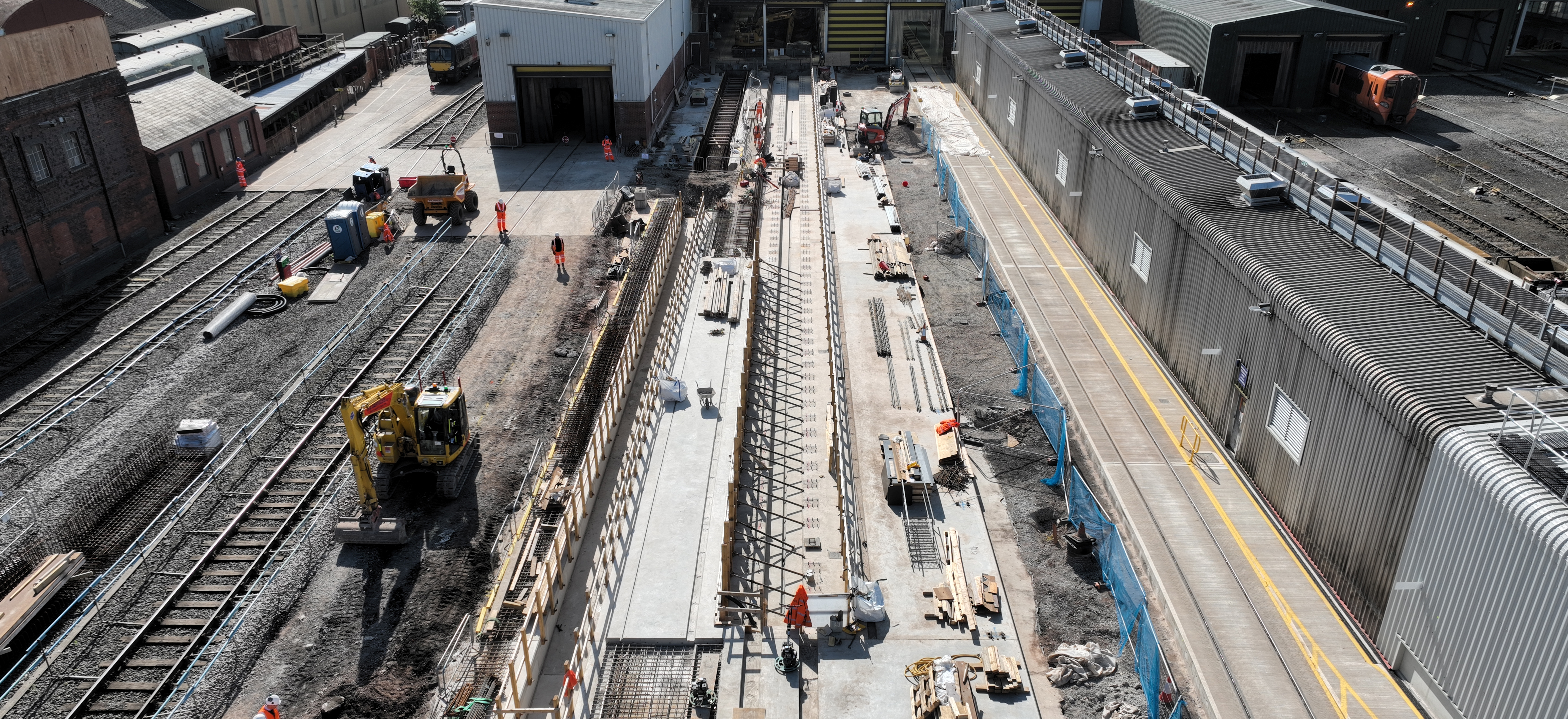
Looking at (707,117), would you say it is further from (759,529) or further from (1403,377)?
(1403,377)

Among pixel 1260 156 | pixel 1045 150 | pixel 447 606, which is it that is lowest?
pixel 447 606

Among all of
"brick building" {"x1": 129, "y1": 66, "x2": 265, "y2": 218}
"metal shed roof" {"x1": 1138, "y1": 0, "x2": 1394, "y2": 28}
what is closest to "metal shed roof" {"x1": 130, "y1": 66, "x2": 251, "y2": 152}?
A: "brick building" {"x1": 129, "y1": 66, "x2": 265, "y2": 218}

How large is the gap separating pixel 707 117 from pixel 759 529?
3832 cm

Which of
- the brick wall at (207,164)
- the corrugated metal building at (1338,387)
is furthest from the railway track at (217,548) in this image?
the corrugated metal building at (1338,387)

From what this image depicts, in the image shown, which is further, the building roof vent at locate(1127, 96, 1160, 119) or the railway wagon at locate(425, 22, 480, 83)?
the railway wagon at locate(425, 22, 480, 83)

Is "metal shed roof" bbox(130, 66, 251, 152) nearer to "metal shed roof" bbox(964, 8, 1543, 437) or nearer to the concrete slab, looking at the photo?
the concrete slab

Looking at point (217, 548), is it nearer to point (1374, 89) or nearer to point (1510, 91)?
point (1374, 89)

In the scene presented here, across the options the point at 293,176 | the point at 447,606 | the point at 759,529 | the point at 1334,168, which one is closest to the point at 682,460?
the point at 759,529

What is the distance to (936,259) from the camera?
36594mm

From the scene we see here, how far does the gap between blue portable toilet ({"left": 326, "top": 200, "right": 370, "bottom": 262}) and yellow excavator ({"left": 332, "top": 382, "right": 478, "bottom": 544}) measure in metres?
14.4

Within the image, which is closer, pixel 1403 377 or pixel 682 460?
pixel 1403 377

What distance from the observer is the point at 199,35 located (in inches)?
2180

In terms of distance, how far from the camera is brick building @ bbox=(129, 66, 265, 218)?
1558 inches

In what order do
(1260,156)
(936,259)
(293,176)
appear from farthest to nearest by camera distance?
(293,176), (936,259), (1260,156)
